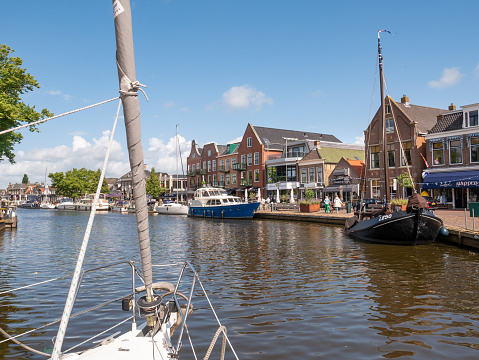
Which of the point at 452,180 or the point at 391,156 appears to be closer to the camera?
the point at 452,180

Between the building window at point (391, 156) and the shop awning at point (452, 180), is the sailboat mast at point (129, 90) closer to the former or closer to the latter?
the shop awning at point (452, 180)

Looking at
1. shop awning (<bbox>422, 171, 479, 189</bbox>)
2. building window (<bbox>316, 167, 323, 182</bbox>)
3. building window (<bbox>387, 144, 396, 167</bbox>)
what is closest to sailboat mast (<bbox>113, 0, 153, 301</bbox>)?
shop awning (<bbox>422, 171, 479, 189</bbox>)

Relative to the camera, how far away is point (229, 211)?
139 ft

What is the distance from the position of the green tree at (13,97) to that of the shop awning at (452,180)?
31.6 m

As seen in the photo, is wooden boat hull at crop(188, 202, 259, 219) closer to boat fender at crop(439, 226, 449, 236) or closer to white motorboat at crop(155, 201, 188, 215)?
white motorboat at crop(155, 201, 188, 215)

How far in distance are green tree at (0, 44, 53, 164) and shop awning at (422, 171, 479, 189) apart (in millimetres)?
31623

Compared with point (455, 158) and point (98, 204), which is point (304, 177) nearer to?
point (455, 158)

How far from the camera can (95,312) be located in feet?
27.9

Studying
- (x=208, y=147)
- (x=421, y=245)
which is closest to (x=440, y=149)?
(x=421, y=245)

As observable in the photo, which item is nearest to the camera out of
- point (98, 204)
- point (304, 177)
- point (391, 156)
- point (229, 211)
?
point (391, 156)

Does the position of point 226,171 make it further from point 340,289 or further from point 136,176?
point 136,176

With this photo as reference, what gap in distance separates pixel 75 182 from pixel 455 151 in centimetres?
9231

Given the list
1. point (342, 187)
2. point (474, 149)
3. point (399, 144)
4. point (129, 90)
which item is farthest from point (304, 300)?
point (342, 187)

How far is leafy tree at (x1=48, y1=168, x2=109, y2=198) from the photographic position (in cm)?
10132
